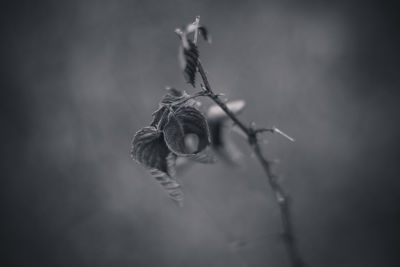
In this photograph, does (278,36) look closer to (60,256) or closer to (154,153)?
(154,153)

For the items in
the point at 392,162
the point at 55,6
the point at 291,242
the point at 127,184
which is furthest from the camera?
the point at 55,6

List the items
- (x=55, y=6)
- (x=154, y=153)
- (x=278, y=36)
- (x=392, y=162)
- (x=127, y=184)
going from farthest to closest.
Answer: (x=55, y=6)
(x=127, y=184)
(x=278, y=36)
(x=392, y=162)
(x=154, y=153)

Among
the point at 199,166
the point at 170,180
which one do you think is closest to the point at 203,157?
the point at 170,180

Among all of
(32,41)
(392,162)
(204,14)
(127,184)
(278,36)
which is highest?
(32,41)

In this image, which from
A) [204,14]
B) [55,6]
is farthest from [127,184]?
[55,6]

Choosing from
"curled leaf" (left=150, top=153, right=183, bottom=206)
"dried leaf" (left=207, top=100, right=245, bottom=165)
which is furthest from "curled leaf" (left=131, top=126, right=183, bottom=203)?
"dried leaf" (left=207, top=100, right=245, bottom=165)

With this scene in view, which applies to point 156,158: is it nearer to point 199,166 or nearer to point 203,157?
point 203,157

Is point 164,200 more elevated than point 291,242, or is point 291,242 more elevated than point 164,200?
point 164,200
